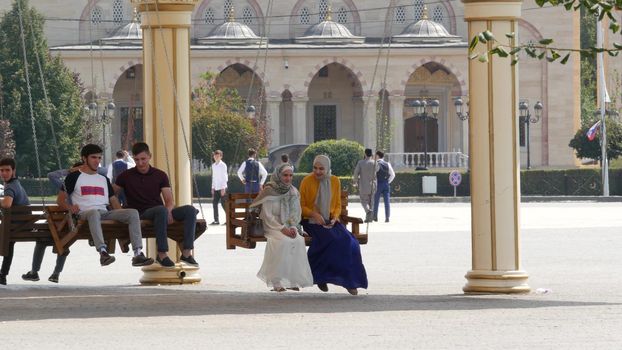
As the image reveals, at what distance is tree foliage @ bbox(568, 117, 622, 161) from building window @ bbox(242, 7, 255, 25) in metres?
16.2

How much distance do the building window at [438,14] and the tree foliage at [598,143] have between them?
13.5 m

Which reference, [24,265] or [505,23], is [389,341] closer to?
[505,23]

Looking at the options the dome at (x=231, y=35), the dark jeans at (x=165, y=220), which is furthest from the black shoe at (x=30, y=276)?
the dome at (x=231, y=35)

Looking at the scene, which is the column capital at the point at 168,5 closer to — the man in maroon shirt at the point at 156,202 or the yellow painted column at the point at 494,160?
the man in maroon shirt at the point at 156,202

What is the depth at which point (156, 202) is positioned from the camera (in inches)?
651

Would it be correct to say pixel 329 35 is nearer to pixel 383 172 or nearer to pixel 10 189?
pixel 383 172

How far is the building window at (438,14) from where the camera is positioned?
236 feet

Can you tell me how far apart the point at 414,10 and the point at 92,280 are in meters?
53.0

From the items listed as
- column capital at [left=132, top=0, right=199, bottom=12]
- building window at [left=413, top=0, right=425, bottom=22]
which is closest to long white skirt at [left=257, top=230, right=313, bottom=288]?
column capital at [left=132, top=0, right=199, bottom=12]

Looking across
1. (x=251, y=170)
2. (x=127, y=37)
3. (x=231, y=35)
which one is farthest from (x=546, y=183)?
(x=251, y=170)

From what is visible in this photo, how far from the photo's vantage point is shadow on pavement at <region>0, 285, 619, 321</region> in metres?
14.4

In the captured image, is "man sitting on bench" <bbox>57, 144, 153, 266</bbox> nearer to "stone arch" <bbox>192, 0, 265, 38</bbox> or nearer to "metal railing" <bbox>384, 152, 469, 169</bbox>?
"metal railing" <bbox>384, 152, 469, 169</bbox>

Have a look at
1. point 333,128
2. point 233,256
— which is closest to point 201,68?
point 333,128

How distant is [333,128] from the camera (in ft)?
233
